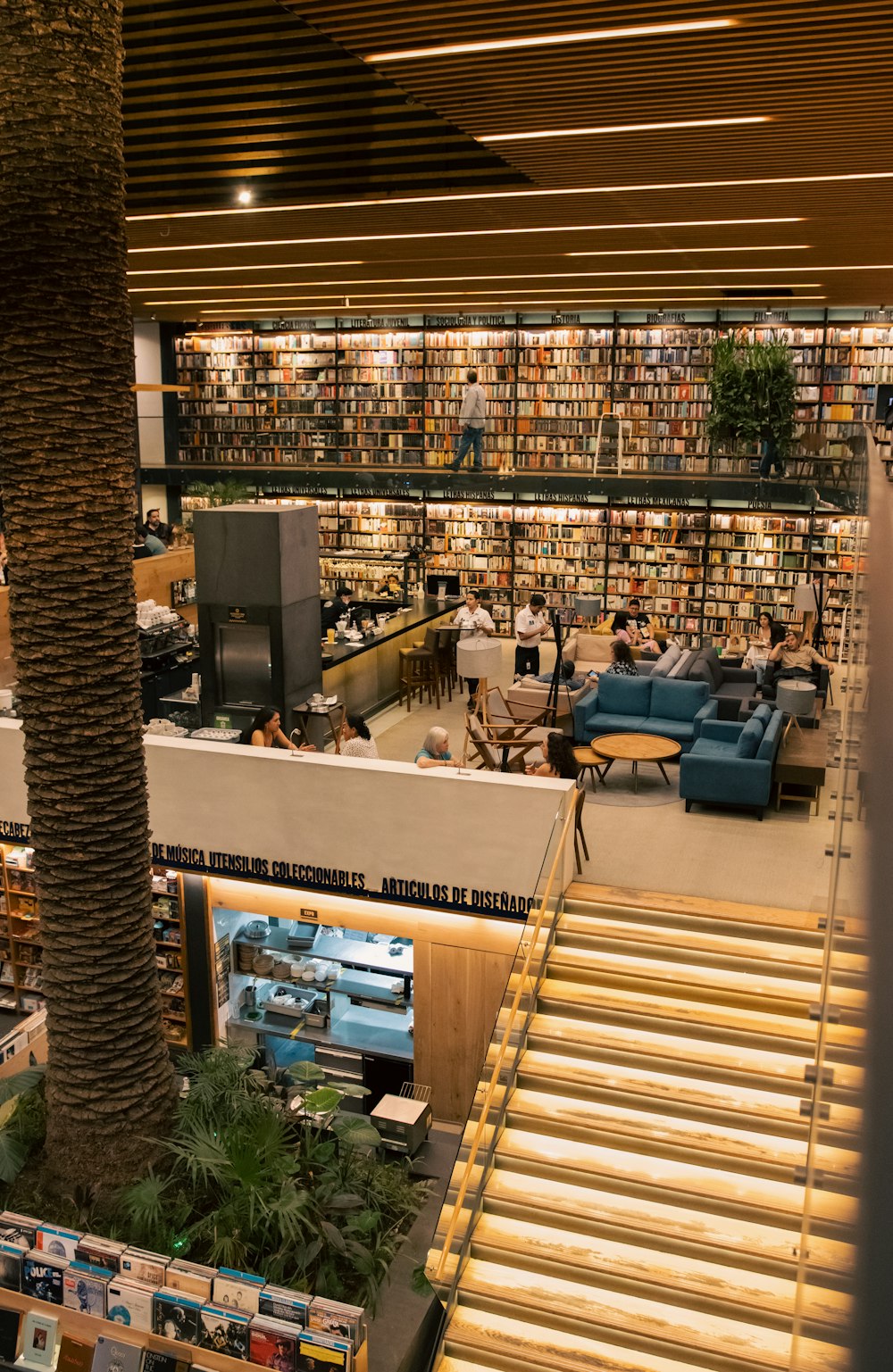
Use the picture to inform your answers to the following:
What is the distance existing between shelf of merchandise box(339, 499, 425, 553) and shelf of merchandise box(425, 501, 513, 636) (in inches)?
11.2

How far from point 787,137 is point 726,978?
5.54 metres

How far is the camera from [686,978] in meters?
7.99

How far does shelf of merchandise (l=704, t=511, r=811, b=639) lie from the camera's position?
18.0m

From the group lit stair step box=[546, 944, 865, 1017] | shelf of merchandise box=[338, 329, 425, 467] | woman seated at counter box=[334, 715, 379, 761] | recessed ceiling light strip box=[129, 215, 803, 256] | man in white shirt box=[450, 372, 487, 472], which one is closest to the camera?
lit stair step box=[546, 944, 865, 1017]

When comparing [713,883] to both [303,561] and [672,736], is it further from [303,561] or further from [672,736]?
[303,561]

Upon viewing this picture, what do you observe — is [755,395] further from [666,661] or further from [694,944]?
[694,944]

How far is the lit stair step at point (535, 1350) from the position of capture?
6102 millimetres

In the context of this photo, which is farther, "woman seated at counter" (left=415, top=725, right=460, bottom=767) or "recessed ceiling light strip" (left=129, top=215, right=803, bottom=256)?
"recessed ceiling light strip" (left=129, top=215, right=803, bottom=256)

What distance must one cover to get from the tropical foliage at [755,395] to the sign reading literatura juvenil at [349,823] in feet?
32.2

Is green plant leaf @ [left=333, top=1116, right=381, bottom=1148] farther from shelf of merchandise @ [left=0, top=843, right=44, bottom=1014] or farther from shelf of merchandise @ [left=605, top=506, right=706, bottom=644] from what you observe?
shelf of merchandise @ [left=605, top=506, right=706, bottom=644]

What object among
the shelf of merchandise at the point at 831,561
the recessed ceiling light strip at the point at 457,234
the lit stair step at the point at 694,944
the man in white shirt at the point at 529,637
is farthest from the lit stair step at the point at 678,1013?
the shelf of merchandise at the point at 831,561

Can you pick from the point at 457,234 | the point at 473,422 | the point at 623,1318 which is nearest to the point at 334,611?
the point at 473,422

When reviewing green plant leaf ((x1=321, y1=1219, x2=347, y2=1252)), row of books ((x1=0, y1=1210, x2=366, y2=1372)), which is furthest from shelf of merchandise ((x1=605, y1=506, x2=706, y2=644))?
row of books ((x1=0, y1=1210, x2=366, y2=1372))

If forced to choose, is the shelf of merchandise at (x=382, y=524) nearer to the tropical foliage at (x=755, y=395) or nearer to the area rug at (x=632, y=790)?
the tropical foliage at (x=755, y=395)
